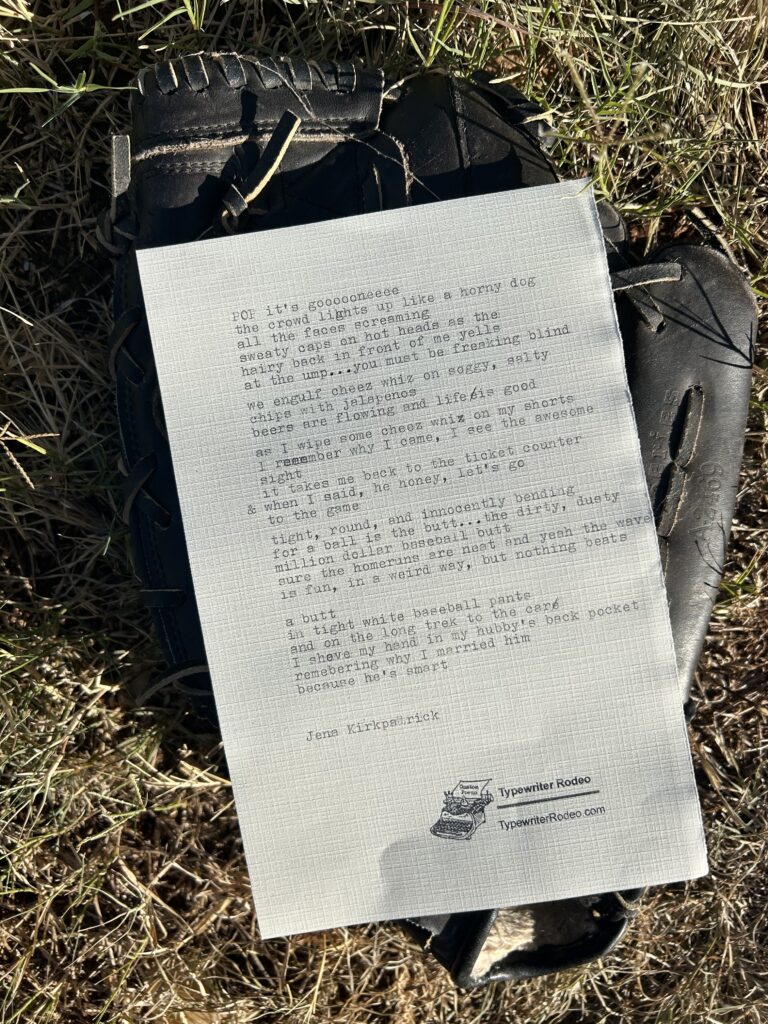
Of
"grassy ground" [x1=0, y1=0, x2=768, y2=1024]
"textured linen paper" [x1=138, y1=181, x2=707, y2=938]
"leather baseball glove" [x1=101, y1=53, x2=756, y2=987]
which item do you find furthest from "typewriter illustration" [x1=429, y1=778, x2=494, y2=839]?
"grassy ground" [x1=0, y1=0, x2=768, y2=1024]

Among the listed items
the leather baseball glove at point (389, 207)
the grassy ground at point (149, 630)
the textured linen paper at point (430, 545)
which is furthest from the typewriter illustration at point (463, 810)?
the grassy ground at point (149, 630)

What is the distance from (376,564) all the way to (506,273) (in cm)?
31

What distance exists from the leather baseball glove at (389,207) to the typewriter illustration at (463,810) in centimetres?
12

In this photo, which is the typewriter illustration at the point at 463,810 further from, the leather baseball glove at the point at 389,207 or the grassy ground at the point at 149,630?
the grassy ground at the point at 149,630

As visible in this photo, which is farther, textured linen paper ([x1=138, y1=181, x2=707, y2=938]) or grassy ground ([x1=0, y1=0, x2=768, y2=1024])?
grassy ground ([x1=0, y1=0, x2=768, y2=1024])

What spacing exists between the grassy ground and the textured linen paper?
23 centimetres

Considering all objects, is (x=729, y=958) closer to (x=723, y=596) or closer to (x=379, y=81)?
(x=723, y=596)

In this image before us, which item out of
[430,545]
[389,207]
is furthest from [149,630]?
[389,207]

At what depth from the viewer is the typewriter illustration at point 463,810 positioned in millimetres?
838

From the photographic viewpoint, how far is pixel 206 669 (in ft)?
2.99

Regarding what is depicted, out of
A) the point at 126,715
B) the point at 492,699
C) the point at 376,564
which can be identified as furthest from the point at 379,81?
the point at 126,715

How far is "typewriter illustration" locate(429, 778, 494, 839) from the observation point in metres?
0.84

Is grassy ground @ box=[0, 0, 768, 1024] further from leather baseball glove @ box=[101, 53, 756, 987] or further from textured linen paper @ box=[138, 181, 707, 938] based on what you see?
textured linen paper @ box=[138, 181, 707, 938]

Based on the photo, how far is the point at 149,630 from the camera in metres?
1.03
